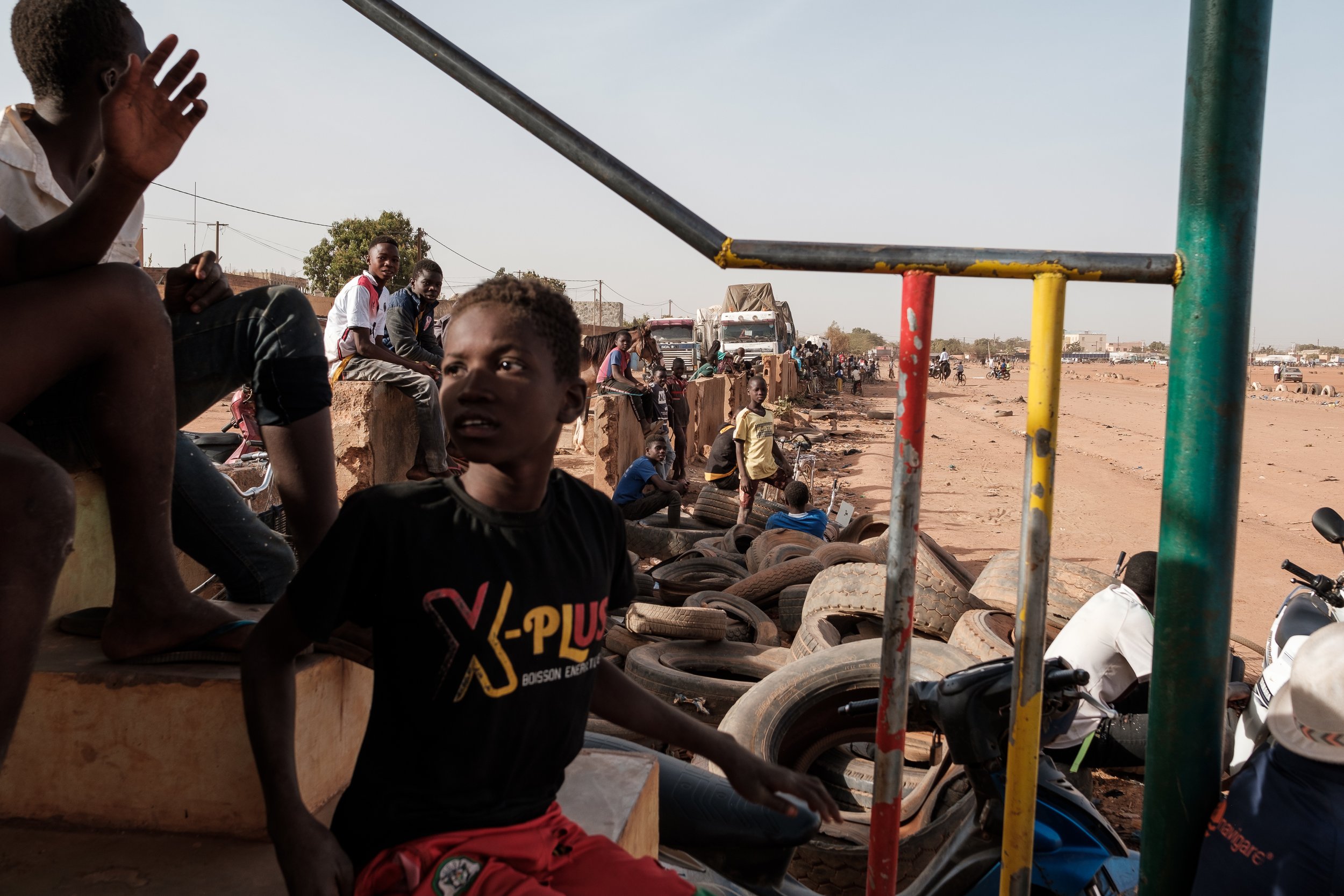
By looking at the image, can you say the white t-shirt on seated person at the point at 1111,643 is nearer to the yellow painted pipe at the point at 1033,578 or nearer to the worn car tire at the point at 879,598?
the worn car tire at the point at 879,598

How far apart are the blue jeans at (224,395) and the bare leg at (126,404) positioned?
0.24 metres

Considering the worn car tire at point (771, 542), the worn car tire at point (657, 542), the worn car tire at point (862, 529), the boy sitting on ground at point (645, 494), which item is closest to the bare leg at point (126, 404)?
the worn car tire at point (771, 542)

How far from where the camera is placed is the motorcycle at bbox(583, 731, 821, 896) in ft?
6.30

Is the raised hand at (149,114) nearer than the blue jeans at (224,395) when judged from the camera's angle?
Yes

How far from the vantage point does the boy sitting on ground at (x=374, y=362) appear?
21.3ft

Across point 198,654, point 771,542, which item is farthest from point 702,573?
point 198,654

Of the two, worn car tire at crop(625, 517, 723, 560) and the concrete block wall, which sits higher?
the concrete block wall

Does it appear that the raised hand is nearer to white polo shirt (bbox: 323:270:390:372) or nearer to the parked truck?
white polo shirt (bbox: 323:270:390:372)

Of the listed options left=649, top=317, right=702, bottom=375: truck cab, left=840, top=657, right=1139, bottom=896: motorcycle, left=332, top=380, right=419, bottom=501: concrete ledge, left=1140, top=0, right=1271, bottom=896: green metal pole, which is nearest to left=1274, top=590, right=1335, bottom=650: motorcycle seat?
left=840, top=657, right=1139, bottom=896: motorcycle

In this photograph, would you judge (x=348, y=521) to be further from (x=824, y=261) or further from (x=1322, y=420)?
(x=1322, y=420)

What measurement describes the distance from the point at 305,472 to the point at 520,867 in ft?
3.49

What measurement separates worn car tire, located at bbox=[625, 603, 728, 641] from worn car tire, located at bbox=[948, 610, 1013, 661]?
1252 mm

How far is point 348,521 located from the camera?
1.36m

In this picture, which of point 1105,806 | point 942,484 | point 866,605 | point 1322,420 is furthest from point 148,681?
point 1322,420
